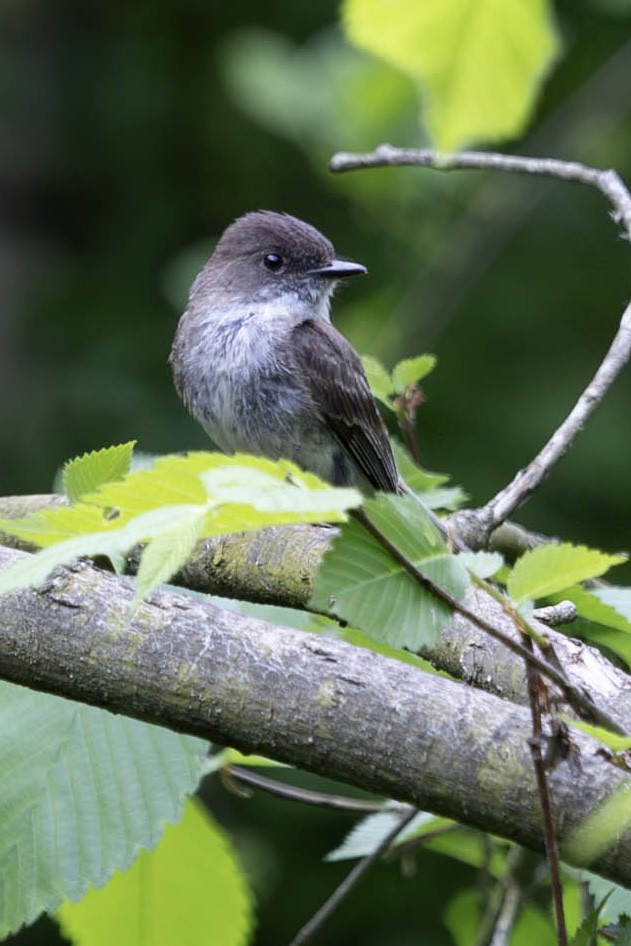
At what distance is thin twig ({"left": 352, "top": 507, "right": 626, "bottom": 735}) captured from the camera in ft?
4.69

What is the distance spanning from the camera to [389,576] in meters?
1.56

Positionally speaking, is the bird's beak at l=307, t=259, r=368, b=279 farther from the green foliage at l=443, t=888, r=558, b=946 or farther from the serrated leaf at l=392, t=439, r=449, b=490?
the green foliage at l=443, t=888, r=558, b=946

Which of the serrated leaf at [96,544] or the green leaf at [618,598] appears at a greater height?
the green leaf at [618,598]

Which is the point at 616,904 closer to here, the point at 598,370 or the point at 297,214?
the point at 598,370

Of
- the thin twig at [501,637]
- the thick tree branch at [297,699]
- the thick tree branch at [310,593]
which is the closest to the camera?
A: the thin twig at [501,637]

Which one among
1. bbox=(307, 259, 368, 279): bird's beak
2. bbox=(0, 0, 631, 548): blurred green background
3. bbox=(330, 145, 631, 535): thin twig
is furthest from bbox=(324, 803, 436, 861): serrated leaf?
bbox=(0, 0, 631, 548): blurred green background

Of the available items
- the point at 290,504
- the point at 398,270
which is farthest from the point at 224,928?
the point at 398,270

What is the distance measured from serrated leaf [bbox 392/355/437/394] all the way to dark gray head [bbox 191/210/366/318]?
1.82m

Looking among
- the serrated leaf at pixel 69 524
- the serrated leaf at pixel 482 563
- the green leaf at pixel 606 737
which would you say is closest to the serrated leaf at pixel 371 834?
the serrated leaf at pixel 482 563

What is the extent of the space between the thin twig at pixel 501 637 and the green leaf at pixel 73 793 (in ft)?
2.67

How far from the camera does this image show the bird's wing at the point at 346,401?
14.2ft

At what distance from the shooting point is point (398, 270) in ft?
23.1

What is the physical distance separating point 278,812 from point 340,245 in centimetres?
292

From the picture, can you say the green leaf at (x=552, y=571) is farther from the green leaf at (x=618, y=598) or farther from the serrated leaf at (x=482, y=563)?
the green leaf at (x=618, y=598)
